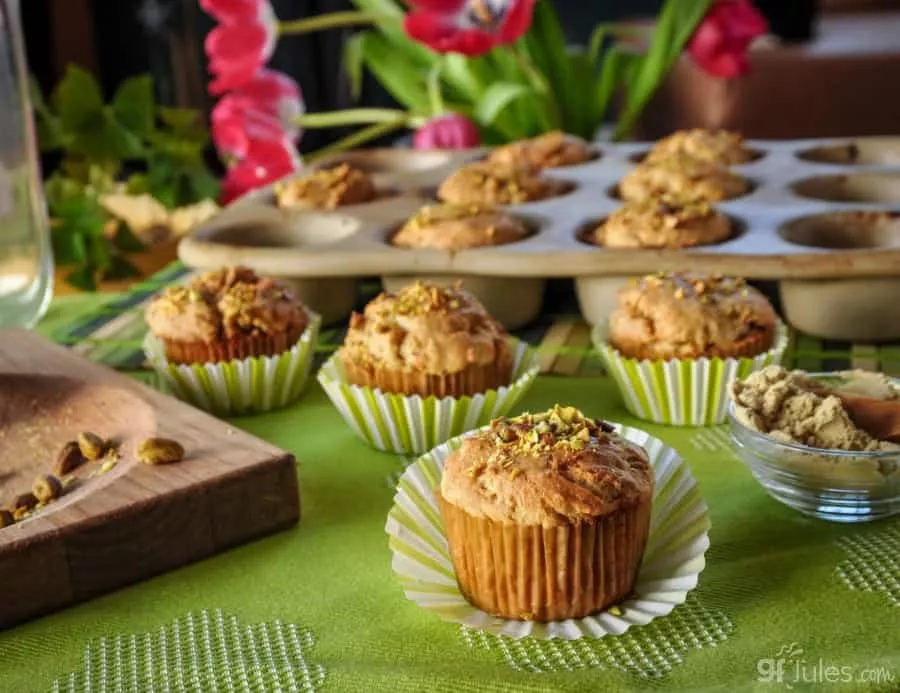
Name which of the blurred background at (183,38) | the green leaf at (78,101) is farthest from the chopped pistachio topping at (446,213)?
the blurred background at (183,38)

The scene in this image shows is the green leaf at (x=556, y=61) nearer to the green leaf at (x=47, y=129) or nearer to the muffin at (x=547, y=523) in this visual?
the green leaf at (x=47, y=129)

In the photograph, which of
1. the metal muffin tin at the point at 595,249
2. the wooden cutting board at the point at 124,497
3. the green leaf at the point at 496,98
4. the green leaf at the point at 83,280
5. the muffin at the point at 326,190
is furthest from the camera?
the green leaf at the point at 496,98

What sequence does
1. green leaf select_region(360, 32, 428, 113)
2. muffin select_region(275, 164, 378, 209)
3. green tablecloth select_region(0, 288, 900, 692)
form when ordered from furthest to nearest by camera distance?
green leaf select_region(360, 32, 428, 113) < muffin select_region(275, 164, 378, 209) < green tablecloth select_region(0, 288, 900, 692)

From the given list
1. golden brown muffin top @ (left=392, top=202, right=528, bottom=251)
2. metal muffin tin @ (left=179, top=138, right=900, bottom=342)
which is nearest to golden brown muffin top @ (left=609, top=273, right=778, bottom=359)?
metal muffin tin @ (left=179, top=138, right=900, bottom=342)

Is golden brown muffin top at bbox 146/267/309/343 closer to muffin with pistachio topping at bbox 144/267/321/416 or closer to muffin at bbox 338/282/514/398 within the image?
muffin with pistachio topping at bbox 144/267/321/416

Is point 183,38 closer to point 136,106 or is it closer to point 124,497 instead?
point 136,106

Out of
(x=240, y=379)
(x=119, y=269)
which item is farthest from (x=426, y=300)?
(x=119, y=269)
